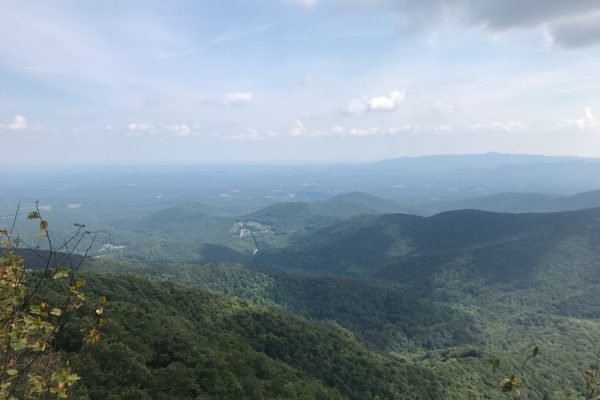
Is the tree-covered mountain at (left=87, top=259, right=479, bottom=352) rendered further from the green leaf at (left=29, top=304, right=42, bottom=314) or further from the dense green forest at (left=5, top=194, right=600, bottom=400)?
the green leaf at (left=29, top=304, right=42, bottom=314)

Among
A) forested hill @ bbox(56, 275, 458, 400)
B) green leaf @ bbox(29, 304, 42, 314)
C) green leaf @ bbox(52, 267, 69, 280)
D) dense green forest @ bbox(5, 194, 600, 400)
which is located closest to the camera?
green leaf @ bbox(29, 304, 42, 314)

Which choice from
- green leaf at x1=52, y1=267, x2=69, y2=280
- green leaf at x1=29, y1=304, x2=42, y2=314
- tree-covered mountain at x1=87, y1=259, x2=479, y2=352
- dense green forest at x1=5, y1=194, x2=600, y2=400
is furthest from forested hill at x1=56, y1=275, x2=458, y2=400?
tree-covered mountain at x1=87, y1=259, x2=479, y2=352

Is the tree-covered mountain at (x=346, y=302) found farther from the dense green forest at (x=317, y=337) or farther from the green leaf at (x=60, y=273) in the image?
the green leaf at (x=60, y=273)

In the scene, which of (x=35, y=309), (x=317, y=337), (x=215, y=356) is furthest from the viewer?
(x=317, y=337)

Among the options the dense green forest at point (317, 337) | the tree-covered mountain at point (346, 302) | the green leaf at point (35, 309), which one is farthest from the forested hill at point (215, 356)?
the tree-covered mountain at point (346, 302)

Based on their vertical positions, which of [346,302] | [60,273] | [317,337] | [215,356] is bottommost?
[346,302]

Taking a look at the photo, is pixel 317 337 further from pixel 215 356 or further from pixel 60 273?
pixel 60 273

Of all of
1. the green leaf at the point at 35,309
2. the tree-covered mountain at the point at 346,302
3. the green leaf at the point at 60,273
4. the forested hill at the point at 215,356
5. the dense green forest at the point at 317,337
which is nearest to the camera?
the green leaf at the point at 35,309

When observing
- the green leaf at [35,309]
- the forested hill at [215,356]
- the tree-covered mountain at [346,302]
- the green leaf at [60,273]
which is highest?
the green leaf at [60,273]

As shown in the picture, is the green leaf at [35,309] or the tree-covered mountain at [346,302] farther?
the tree-covered mountain at [346,302]

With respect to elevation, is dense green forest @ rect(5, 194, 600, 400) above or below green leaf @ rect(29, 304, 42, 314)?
below

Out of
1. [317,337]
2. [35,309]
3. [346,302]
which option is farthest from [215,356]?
[346,302]

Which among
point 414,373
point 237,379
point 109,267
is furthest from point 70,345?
point 109,267
